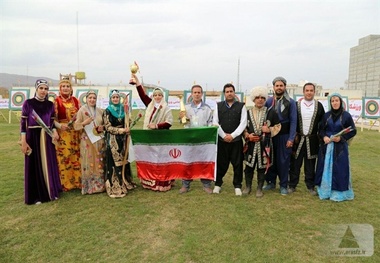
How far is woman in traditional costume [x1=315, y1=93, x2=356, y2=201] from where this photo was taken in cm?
394

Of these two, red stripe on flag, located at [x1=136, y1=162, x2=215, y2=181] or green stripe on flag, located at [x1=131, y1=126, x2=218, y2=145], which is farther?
red stripe on flag, located at [x1=136, y1=162, x2=215, y2=181]

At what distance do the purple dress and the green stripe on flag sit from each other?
112 centimetres

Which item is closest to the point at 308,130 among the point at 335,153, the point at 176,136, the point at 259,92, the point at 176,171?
the point at 335,153

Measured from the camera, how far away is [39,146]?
12.8ft

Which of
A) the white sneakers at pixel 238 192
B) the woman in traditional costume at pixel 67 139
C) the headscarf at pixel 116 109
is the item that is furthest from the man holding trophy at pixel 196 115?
the woman in traditional costume at pixel 67 139

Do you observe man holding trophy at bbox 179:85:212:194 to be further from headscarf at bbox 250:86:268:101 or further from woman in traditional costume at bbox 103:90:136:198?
woman in traditional costume at bbox 103:90:136:198

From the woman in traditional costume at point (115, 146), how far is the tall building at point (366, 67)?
40312 millimetres

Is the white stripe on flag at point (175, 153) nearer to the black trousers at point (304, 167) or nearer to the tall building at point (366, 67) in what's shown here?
the black trousers at point (304, 167)

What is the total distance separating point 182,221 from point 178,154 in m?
1.18

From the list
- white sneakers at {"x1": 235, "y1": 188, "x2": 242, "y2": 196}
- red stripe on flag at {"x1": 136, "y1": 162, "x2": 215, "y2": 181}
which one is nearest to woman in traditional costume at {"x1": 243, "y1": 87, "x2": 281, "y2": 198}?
white sneakers at {"x1": 235, "y1": 188, "x2": 242, "y2": 196}

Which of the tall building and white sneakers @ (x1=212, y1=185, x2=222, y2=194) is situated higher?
the tall building

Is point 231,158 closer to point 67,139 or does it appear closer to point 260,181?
point 260,181

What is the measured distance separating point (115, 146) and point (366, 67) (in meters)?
45.6

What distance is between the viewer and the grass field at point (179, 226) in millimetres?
2727
